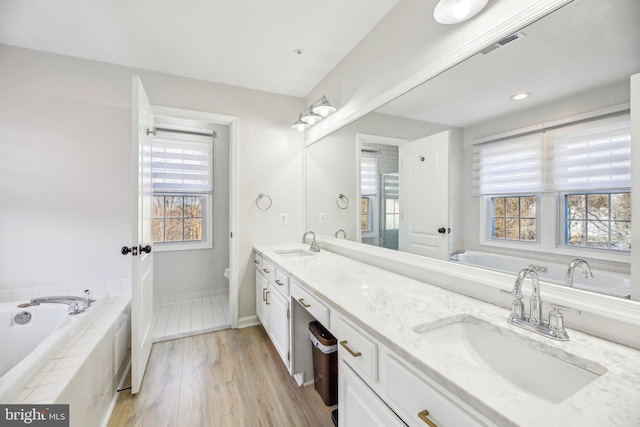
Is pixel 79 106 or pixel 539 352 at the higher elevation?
pixel 79 106

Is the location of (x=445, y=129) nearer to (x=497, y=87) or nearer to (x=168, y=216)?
(x=497, y=87)

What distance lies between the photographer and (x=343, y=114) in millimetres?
2293

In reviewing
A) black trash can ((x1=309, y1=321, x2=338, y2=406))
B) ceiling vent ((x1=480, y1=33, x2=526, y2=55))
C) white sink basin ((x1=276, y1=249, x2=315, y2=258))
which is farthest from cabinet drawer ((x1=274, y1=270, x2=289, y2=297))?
ceiling vent ((x1=480, y1=33, x2=526, y2=55))

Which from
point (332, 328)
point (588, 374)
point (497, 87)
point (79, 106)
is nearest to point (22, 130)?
point (79, 106)

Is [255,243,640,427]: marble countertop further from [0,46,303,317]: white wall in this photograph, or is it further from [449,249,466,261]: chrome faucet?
[0,46,303,317]: white wall

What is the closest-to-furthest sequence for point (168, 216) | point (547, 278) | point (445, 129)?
point (547, 278) → point (445, 129) → point (168, 216)

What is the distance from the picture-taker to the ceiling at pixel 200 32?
5.65ft

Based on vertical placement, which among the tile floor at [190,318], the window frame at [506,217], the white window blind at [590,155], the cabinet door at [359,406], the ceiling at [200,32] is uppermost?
the ceiling at [200,32]

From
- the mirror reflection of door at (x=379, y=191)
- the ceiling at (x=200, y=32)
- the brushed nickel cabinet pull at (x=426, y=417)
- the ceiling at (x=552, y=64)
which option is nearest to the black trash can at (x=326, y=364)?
the mirror reflection of door at (x=379, y=191)

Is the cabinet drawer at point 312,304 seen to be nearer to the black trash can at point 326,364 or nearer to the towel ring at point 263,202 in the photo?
the black trash can at point 326,364

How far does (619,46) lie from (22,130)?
3.57 metres

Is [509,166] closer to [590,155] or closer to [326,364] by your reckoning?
[590,155]

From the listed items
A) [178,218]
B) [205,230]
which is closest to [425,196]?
[205,230]

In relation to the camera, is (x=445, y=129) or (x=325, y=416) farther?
(x=325, y=416)
